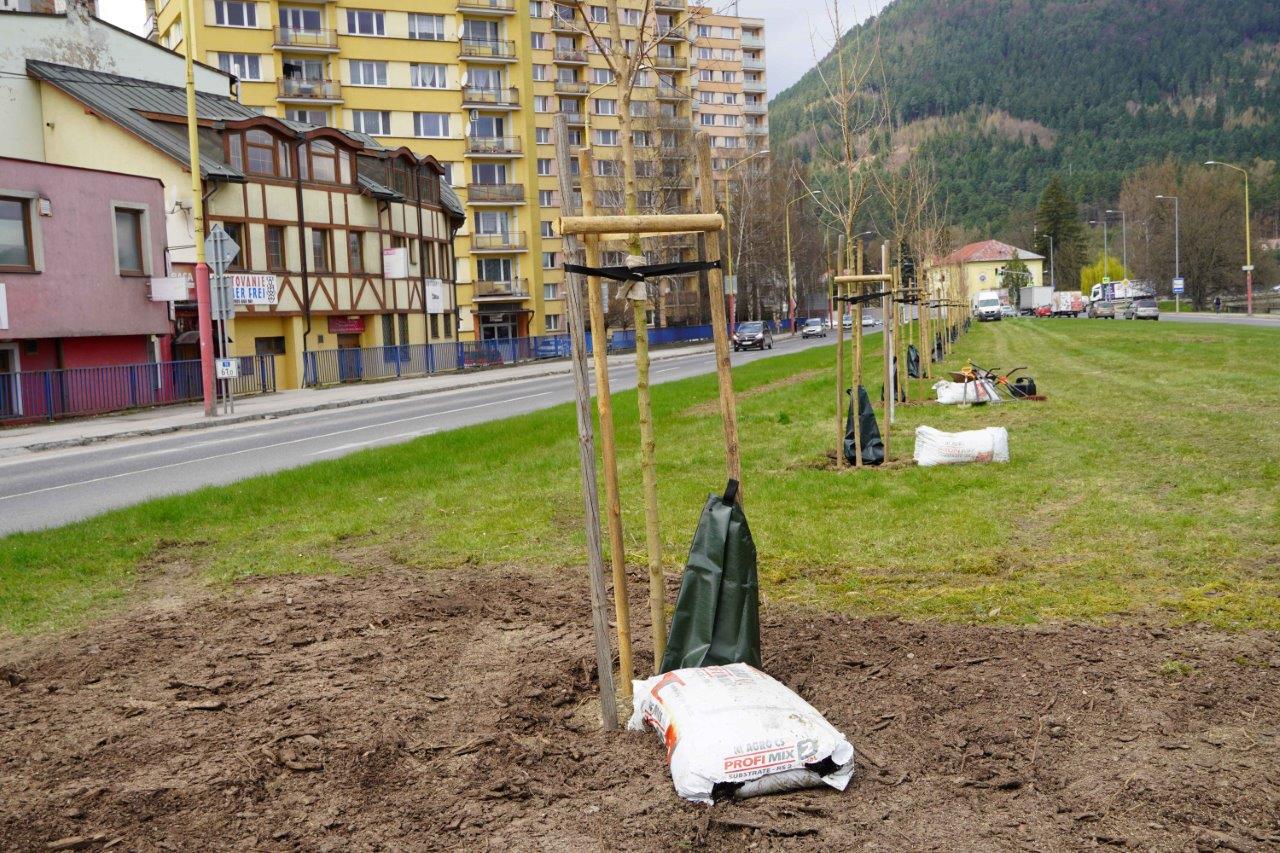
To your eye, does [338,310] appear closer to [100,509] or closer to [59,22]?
[59,22]

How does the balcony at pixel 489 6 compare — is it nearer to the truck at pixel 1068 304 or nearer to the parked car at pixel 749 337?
the parked car at pixel 749 337

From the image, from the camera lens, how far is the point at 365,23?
68438 mm

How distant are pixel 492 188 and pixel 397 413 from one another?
168ft

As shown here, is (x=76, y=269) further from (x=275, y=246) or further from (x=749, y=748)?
(x=749, y=748)

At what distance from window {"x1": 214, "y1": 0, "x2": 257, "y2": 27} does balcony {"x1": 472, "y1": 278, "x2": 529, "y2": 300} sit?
68.0 feet

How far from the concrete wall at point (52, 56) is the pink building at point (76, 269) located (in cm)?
773

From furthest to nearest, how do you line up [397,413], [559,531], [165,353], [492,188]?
[492,188], [165,353], [397,413], [559,531]

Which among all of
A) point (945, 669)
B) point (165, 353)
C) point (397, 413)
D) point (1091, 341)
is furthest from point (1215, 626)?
point (1091, 341)

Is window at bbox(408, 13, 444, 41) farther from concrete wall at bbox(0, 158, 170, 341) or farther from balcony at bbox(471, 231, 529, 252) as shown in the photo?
concrete wall at bbox(0, 158, 170, 341)

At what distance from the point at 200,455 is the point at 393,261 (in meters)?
29.3

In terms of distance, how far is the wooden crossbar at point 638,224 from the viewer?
4.76 meters

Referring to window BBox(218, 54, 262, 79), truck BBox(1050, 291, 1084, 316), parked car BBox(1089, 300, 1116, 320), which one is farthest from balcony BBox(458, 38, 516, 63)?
truck BBox(1050, 291, 1084, 316)

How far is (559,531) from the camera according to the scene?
9172mm

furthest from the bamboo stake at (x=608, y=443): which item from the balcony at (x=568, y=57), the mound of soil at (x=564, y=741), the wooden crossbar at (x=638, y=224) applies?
the balcony at (x=568, y=57)
